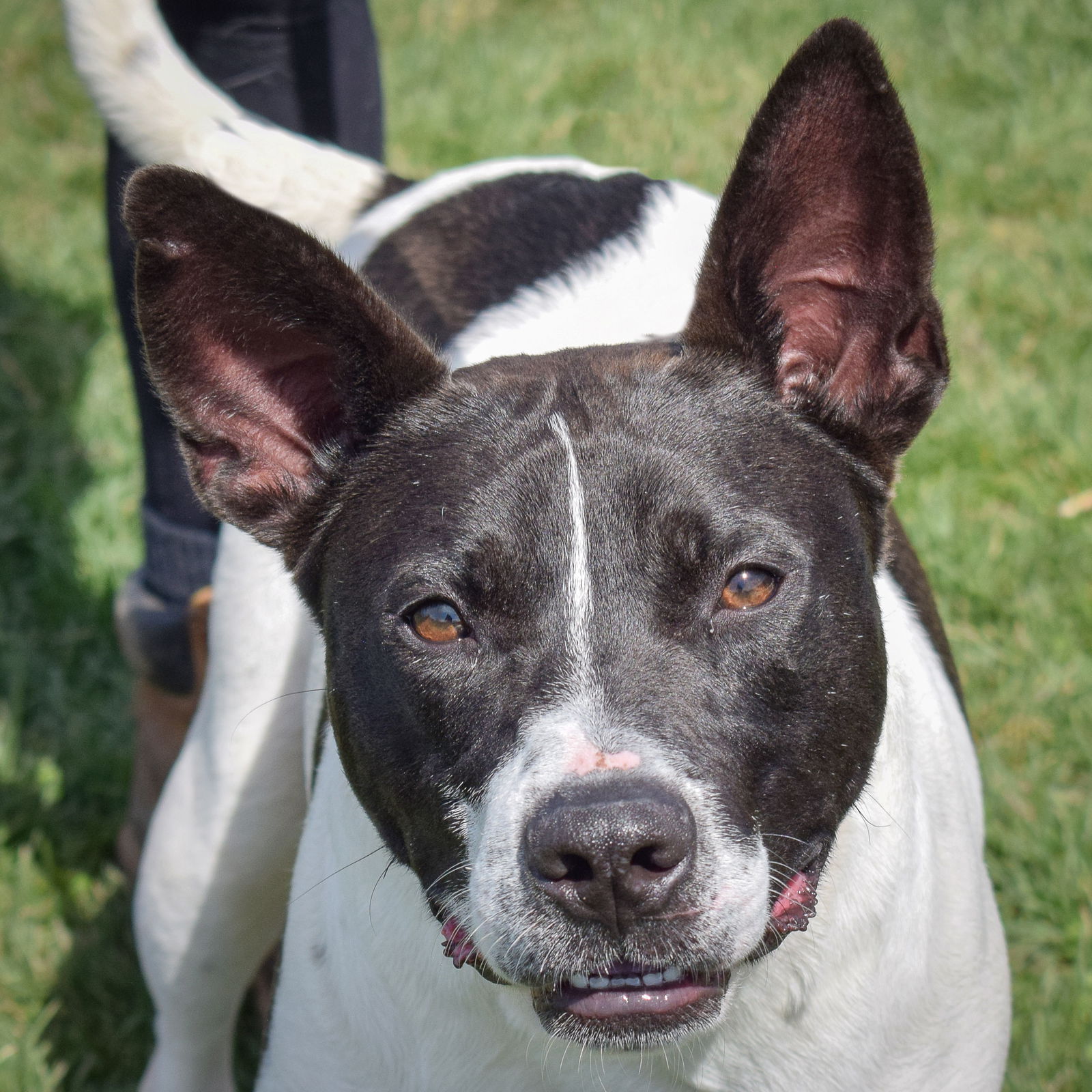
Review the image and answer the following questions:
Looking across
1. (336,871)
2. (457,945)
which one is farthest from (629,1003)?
(336,871)

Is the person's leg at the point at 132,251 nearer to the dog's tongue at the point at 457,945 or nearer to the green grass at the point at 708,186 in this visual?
the green grass at the point at 708,186

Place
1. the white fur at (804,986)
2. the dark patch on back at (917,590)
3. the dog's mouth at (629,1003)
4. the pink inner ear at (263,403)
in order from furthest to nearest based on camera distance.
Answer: the dark patch on back at (917,590)
the pink inner ear at (263,403)
the white fur at (804,986)
the dog's mouth at (629,1003)

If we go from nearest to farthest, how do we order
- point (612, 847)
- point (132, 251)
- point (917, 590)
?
point (612, 847), point (917, 590), point (132, 251)

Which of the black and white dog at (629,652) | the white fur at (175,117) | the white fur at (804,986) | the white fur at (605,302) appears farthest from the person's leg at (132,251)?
the white fur at (804,986)

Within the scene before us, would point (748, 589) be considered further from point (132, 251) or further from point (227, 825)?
point (132, 251)

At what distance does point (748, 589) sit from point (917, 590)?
100 centimetres

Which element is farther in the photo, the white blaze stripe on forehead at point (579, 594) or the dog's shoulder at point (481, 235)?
the dog's shoulder at point (481, 235)

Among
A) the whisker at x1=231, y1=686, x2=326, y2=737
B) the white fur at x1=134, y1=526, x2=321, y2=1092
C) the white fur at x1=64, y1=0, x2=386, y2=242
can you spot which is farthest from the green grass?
the white fur at x1=64, y1=0, x2=386, y2=242

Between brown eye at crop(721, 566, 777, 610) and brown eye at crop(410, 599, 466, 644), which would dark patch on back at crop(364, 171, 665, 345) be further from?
brown eye at crop(721, 566, 777, 610)

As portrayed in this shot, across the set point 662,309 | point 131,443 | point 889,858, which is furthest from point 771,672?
point 131,443

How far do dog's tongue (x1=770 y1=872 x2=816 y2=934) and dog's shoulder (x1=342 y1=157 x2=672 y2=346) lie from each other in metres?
1.53

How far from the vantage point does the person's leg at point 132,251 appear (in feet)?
12.0

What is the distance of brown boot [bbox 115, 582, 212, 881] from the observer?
3.98m

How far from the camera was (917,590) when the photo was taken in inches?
122
